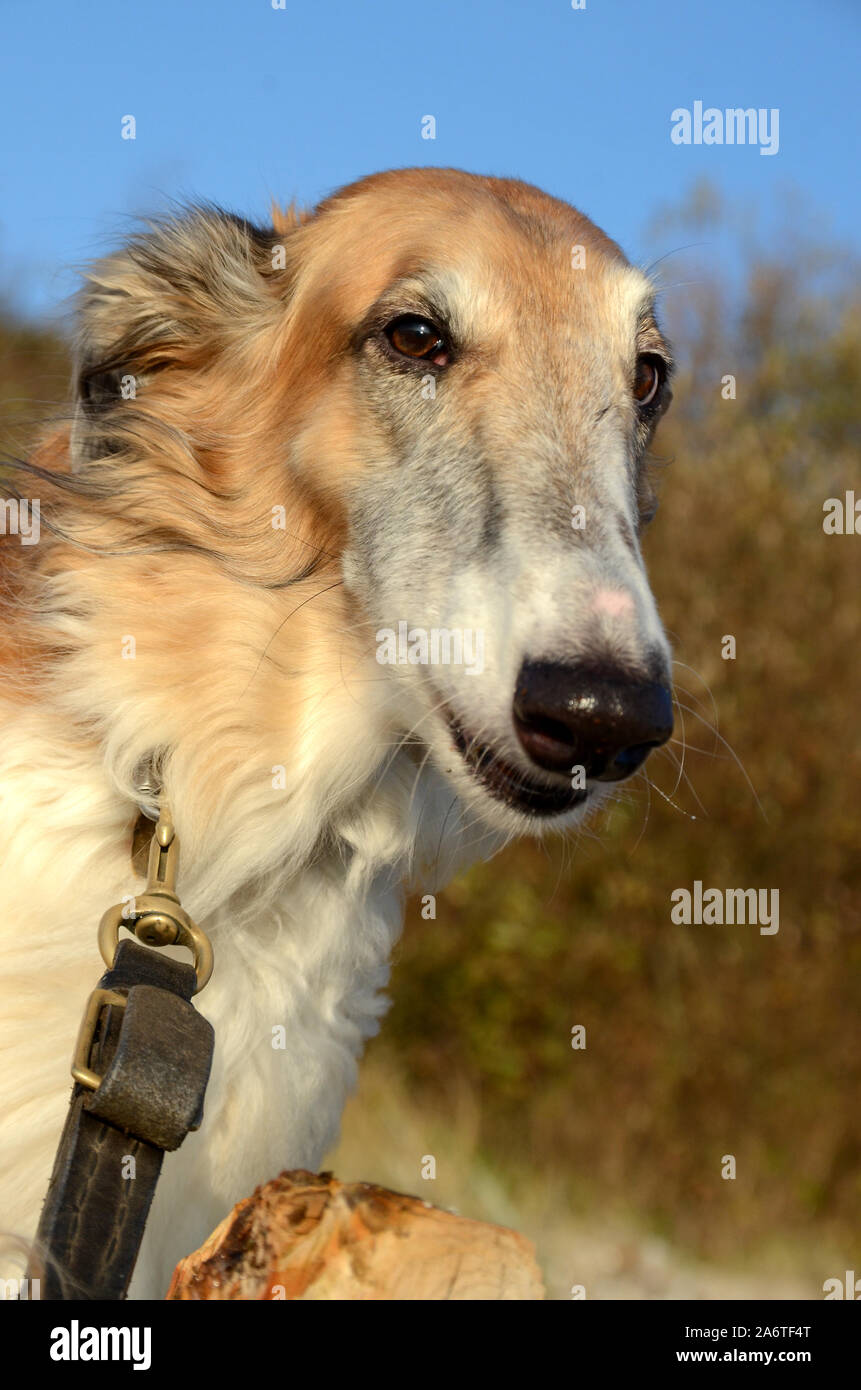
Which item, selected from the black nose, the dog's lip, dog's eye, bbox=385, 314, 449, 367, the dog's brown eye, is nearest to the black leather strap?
the dog's lip

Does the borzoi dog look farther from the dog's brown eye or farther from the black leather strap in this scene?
the black leather strap

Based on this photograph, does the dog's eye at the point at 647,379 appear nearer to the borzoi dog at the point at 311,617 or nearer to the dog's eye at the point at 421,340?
the borzoi dog at the point at 311,617

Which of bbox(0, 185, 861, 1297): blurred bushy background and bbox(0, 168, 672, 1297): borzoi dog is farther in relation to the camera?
bbox(0, 185, 861, 1297): blurred bushy background

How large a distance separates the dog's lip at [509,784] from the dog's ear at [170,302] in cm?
157

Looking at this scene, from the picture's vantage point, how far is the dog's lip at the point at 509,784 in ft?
9.71

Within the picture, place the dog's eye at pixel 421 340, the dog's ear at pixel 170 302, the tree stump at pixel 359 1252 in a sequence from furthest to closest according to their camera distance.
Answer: the dog's ear at pixel 170 302, the dog's eye at pixel 421 340, the tree stump at pixel 359 1252

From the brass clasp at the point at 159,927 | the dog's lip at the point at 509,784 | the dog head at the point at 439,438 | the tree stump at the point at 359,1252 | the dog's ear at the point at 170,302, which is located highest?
the dog's ear at the point at 170,302

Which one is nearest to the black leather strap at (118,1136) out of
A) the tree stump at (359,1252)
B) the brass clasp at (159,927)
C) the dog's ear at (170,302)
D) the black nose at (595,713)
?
the brass clasp at (159,927)

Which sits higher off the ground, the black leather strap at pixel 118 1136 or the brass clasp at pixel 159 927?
the brass clasp at pixel 159 927

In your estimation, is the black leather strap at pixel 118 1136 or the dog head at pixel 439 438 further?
the dog head at pixel 439 438

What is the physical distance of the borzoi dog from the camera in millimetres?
2975

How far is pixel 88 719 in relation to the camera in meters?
3.22

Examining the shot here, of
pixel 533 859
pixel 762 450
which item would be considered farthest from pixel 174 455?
pixel 762 450

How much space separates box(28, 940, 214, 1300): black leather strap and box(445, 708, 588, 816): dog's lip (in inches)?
34.5
